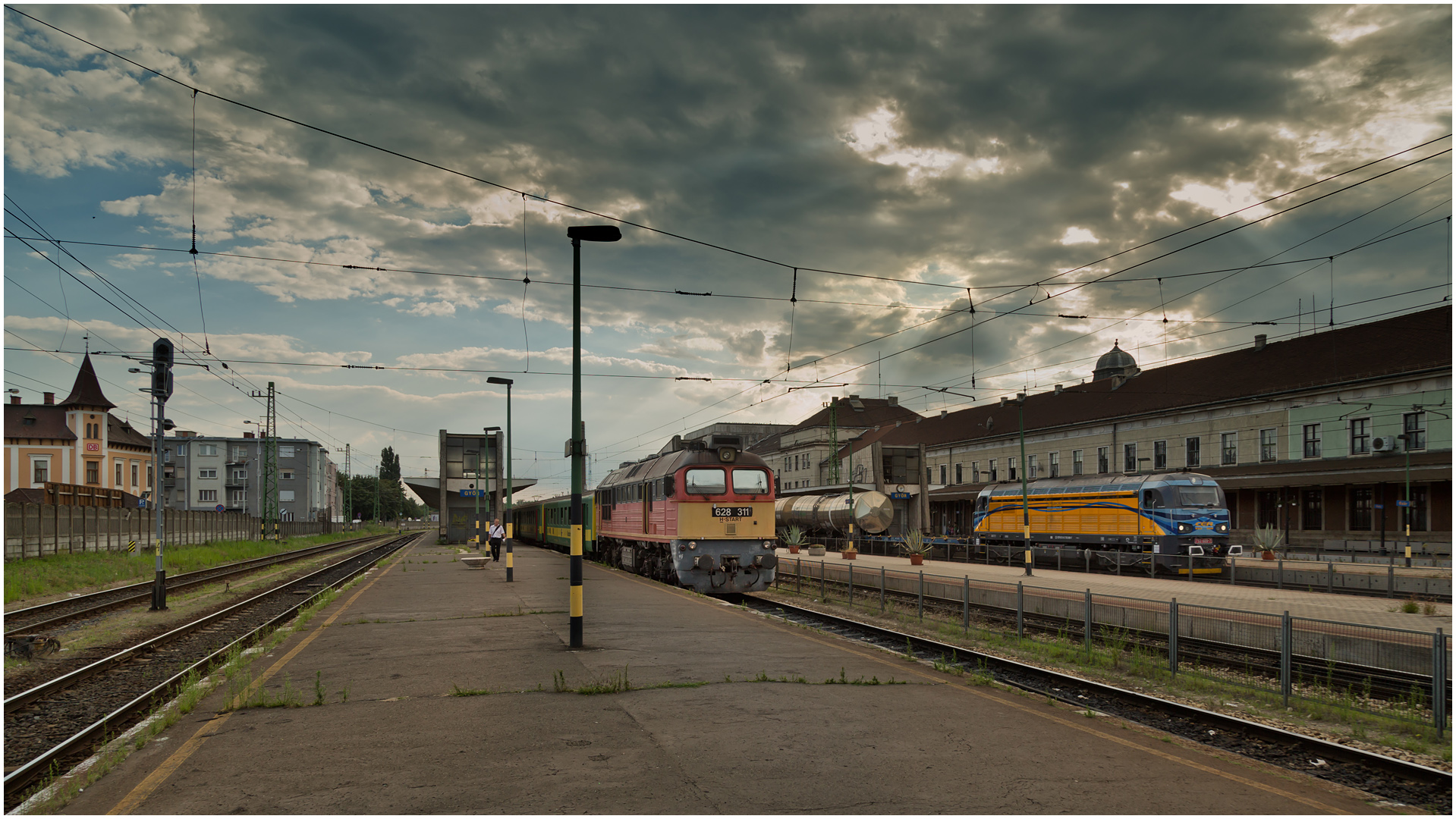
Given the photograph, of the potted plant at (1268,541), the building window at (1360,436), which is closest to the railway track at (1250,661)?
the potted plant at (1268,541)

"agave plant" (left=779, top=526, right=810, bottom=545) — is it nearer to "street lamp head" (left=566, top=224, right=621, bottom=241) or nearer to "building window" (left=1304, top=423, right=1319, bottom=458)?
"building window" (left=1304, top=423, right=1319, bottom=458)

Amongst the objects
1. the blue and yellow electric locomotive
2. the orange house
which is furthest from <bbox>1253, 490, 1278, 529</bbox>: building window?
the orange house

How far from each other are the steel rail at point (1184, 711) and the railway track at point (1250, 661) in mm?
2419

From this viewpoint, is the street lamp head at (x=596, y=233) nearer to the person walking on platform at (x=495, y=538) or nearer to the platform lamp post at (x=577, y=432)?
the platform lamp post at (x=577, y=432)

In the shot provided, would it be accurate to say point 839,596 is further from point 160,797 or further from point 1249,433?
point 1249,433

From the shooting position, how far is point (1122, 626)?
16.0m

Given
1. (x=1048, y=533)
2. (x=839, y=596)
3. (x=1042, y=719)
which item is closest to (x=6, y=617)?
(x=839, y=596)

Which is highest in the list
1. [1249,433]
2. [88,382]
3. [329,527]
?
[88,382]

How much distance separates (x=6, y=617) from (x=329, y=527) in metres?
84.6

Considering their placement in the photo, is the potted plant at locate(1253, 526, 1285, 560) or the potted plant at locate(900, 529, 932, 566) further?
the potted plant at locate(900, 529, 932, 566)

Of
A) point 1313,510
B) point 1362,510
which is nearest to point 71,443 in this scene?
point 1313,510

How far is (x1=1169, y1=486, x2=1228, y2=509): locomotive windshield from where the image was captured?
30.2m

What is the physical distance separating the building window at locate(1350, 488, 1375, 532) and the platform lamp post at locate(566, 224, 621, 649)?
135 feet

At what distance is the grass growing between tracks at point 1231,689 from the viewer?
9.25 meters
